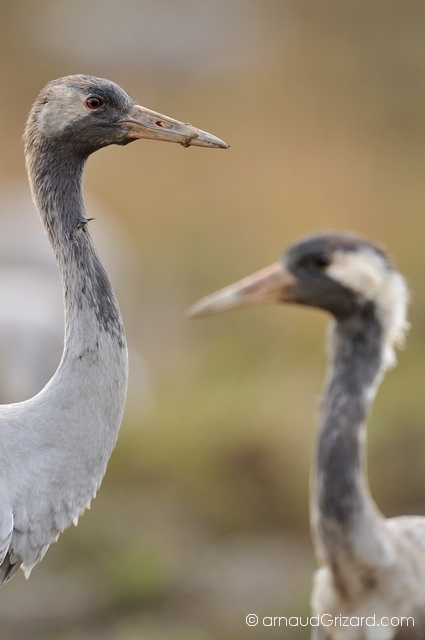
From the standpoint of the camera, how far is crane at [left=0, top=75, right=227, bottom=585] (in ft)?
7.14

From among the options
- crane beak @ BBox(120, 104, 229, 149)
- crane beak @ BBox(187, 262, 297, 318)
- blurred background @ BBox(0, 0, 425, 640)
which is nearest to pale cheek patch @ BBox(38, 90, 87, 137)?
crane beak @ BBox(120, 104, 229, 149)

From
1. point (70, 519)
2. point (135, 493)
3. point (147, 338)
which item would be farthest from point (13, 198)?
point (70, 519)

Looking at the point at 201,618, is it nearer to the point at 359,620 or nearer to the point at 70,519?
the point at 359,620

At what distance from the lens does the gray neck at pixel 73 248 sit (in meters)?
2.22

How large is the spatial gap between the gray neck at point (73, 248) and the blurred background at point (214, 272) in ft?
3.83

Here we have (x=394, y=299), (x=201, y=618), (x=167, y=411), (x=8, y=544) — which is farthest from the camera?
(x=167, y=411)

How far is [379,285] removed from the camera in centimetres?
317

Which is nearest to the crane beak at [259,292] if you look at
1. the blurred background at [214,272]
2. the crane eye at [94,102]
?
the blurred background at [214,272]

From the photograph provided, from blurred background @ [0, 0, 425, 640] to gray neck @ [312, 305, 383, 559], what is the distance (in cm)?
14

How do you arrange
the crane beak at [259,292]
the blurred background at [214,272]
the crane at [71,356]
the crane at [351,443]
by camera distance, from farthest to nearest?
the blurred background at [214,272], the crane beak at [259,292], the crane at [351,443], the crane at [71,356]

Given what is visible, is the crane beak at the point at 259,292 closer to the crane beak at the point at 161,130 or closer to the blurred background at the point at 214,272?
the blurred background at the point at 214,272

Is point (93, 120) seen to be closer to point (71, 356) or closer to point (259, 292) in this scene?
point (71, 356)

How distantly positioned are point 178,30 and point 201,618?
39.5 feet

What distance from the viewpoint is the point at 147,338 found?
8.00 m
